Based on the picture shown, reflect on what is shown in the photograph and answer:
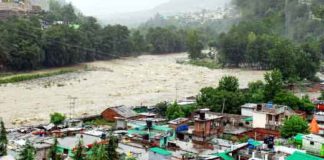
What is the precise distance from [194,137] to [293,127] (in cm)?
331

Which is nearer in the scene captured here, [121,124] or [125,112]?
[121,124]

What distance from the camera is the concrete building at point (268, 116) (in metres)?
18.6

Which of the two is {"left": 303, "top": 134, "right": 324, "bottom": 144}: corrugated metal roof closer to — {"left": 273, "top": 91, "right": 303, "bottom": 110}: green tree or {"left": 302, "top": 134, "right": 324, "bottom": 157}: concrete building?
{"left": 302, "top": 134, "right": 324, "bottom": 157}: concrete building

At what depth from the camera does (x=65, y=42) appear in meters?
40.8

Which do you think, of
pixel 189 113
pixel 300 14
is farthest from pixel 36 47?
pixel 300 14

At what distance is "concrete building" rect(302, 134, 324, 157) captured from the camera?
14.3m

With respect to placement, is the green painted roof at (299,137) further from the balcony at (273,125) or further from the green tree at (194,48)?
the green tree at (194,48)

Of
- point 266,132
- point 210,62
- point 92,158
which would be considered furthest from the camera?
point 210,62

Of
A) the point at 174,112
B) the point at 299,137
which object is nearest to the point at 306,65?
the point at 174,112

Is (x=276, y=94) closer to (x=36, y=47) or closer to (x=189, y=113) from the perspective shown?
(x=189, y=113)

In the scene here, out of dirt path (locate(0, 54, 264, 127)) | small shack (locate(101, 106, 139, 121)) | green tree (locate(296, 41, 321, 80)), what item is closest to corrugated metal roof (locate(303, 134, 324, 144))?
small shack (locate(101, 106, 139, 121))

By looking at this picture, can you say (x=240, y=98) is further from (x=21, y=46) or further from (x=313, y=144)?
(x=21, y=46)

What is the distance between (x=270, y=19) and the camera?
5912 centimetres

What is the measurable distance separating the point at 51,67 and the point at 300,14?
106 ft
